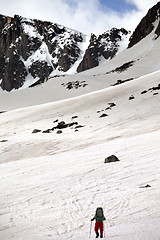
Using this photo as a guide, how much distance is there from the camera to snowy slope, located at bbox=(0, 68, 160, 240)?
15.4 feet

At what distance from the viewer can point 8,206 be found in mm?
6129

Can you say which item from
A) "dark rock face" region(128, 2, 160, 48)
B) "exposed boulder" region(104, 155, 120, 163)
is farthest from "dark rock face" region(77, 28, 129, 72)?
"exposed boulder" region(104, 155, 120, 163)

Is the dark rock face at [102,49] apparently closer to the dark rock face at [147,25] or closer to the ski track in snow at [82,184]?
the dark rock face at [147,25]

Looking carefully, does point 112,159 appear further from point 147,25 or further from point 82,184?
point 147,25

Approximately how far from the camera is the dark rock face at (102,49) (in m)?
188

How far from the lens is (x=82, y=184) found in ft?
23.5

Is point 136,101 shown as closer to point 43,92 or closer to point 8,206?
point 8,206

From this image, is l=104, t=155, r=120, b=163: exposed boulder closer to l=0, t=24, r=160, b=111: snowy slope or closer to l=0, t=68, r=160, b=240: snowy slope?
l=0, t=68, r=160, b=240: snowy slope

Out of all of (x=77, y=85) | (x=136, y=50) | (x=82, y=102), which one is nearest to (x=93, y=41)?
(x=136, y=50)

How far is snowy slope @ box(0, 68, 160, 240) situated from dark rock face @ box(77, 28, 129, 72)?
573ft

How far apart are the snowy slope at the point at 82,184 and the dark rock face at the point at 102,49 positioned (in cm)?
17469

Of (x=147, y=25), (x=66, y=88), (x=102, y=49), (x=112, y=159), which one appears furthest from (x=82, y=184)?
(x=102, y=49)

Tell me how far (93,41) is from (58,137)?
7590 inches

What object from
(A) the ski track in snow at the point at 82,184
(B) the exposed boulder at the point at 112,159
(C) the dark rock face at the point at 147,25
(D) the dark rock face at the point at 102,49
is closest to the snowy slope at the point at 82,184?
(A) the ski track in snow at the point at 82,184
